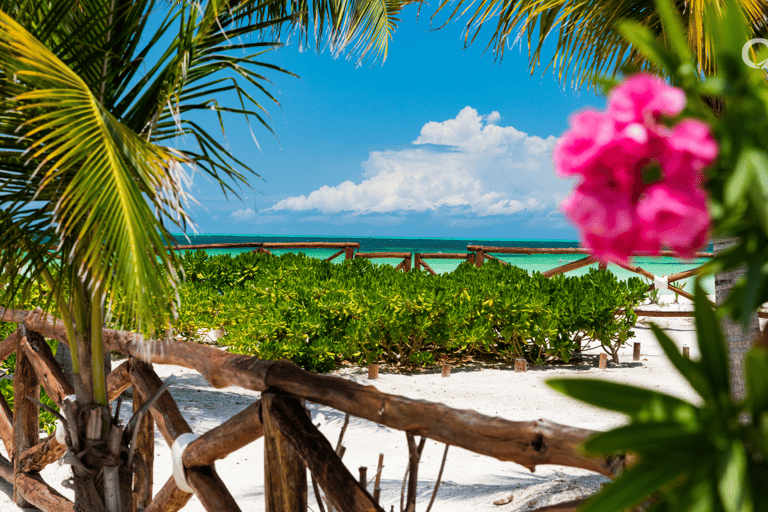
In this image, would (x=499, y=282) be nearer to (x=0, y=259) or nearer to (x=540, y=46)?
(x=540, y=46)

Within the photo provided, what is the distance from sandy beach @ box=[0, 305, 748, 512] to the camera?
3.02 metres

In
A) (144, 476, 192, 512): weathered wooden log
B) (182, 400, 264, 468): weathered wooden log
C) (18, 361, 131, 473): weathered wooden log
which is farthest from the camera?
(18, 361, 131, 473): weathered wooden log

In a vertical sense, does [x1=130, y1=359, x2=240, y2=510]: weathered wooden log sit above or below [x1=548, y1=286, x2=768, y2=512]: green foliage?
below

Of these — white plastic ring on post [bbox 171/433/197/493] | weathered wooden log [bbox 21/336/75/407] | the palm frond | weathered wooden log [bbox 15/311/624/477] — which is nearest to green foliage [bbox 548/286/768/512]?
weathered wooden log [bbox 15/311/624/477]

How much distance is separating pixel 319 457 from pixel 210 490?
66 centimetres

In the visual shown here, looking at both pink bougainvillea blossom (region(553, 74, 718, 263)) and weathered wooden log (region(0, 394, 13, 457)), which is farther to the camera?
weathered wooden log (region(0, 394, 13, 457))

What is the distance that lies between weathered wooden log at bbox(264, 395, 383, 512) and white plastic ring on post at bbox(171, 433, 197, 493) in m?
0.57

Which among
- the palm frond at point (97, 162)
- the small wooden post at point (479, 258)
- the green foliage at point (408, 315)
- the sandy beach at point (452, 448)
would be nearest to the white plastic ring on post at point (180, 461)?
the sandy beach at point (452, 448)

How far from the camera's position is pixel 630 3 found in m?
3.29

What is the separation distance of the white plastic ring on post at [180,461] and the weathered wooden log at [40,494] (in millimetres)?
1032

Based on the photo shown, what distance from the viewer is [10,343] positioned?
3.20 meters

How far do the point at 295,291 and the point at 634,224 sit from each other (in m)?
5.09

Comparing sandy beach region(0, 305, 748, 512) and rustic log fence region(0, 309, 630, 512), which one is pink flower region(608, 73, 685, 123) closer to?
rustic log fence region(0, 309, 630, 512)

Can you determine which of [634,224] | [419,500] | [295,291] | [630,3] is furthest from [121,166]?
[295,291]
